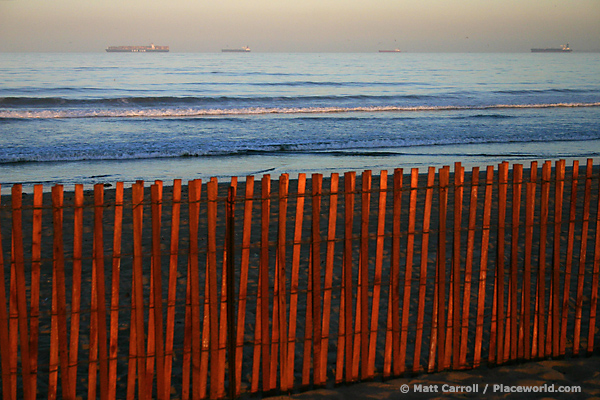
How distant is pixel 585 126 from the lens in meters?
20.9

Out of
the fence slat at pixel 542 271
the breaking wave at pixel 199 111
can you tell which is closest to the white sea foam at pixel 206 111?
the breaking wave at pixel 199 111

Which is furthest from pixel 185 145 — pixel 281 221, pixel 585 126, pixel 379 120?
pixel 585 126

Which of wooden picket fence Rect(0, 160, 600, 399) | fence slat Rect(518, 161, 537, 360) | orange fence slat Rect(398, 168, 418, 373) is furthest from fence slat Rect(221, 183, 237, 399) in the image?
fence slat Rect(518, 161, 537, 360)

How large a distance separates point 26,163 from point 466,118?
17823 millimetres

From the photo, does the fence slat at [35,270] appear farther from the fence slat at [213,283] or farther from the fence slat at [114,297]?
the fence slat at [213,283]

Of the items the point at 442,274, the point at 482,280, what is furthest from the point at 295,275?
the point at 482,280

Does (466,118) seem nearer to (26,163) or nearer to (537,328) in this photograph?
(26,163)

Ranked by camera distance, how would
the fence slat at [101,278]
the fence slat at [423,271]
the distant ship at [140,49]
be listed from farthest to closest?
the distant ship at [140,49] < the fence slat at [423,271] < the fence slat at [101,278]

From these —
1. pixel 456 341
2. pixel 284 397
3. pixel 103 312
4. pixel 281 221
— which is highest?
pixel 281 221

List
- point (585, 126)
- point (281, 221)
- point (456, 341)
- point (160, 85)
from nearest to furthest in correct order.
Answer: point (281, 221) → point (456, 341) → point (585, 126) → point (160, 85)

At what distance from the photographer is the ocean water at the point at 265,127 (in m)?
13.5

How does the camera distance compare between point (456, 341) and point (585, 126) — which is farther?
point (585, 126)

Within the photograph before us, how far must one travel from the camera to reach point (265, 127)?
20422 millimetres

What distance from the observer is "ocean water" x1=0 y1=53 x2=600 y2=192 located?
1355 centimetres
